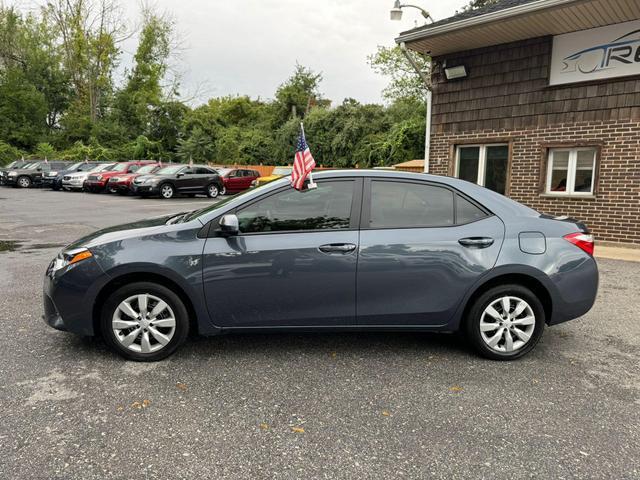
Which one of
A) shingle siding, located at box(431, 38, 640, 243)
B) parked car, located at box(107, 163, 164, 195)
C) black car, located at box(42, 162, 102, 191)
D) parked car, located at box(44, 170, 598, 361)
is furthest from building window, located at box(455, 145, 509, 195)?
black car, located at box(42, 162, 102, 191)

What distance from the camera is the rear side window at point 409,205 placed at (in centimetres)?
376

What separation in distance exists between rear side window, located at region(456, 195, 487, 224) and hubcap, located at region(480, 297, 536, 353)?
67 centimetres

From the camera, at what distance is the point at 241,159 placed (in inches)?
1459

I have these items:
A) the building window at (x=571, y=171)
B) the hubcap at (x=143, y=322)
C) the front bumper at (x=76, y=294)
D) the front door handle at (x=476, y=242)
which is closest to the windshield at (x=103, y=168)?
the building window at (x=571, y=171)

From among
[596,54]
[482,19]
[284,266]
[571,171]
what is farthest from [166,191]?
[284,266]

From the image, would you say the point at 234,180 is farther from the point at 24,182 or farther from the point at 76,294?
the point at 76,294

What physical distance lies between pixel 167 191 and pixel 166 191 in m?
0.05

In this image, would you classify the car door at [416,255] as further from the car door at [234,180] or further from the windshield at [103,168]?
the windshield at [103,168]

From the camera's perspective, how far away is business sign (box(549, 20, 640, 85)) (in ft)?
27.9

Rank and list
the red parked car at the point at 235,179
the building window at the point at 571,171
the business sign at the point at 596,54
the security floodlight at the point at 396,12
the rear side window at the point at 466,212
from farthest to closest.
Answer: the red parked car at the point at 235,179, the security floodlight at the point at 396,12, the building window at the point at 571,171, the business sign at the point at 596,54, the rear side window at the point at 466,212

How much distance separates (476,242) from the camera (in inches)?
147

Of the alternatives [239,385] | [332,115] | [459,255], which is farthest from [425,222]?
[332,115]

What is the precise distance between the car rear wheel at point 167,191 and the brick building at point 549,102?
529 inches

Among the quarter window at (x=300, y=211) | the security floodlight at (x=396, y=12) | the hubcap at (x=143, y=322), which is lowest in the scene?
the hubcap at (x=143, y=322)
